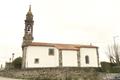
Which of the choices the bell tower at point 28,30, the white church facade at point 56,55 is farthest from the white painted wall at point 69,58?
the bell tower at point 28,30

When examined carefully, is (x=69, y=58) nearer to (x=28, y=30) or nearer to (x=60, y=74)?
(x=60, y=74)

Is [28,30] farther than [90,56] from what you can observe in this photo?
Yes

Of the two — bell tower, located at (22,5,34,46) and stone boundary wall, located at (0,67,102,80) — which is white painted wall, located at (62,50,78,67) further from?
bell tower, located at (22,5,34,46)

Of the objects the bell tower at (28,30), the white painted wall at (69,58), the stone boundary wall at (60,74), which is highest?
the bell tower at (28,30)

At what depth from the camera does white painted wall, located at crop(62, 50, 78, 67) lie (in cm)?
3984

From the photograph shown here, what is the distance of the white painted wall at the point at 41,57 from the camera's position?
38128 millimetres

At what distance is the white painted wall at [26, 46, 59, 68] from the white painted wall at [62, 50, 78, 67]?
5.38 feet

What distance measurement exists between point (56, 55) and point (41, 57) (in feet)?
11.2

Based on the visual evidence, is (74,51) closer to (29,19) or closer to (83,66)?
(83,66)

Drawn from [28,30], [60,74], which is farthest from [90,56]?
[28,30]

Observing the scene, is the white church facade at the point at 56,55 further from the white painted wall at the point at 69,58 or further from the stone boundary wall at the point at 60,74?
the stone boundary wall at the point at 60,74

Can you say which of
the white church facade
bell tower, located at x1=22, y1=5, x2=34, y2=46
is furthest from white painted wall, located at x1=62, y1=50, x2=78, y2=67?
bell tower, located at x1=22, y1=5, x2=34, y2=46

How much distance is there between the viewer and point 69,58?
1586 inches

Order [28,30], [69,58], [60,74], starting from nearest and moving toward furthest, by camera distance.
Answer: [60,74]
[69,58]
[28,30]
